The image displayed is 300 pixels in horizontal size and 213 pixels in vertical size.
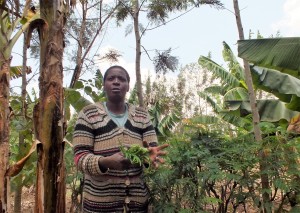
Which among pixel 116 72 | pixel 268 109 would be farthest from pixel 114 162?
pixel 268 109

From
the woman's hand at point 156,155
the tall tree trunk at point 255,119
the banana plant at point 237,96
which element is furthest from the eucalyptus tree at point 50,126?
the banana plant at point 237,96

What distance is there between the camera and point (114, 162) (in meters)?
1.68

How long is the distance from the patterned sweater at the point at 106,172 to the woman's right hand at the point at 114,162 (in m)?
0.09

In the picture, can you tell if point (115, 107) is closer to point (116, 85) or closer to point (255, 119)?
point (116, 85)

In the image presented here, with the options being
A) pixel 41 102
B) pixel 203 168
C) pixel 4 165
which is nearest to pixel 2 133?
pixel 4 165

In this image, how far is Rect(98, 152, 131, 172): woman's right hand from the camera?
1.68 m

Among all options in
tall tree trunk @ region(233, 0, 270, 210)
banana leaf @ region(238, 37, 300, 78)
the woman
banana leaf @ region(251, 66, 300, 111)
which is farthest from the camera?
banana leaf @ region(251, 66, 300, 111)

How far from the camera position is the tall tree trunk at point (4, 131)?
2.14 meters

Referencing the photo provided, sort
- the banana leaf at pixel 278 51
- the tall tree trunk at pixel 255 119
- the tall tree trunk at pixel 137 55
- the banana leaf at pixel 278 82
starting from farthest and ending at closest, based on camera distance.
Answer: the tall tree trunk at pixel 137 55
the banana leaf at pixel 278 82
the banana leaf at pixel 278 51
the tall tree trunk at pixel 255 119

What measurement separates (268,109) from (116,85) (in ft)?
14.9

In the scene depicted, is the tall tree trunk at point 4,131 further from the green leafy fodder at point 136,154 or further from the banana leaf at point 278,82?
the banana leaf at point 278,82

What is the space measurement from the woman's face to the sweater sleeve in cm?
19

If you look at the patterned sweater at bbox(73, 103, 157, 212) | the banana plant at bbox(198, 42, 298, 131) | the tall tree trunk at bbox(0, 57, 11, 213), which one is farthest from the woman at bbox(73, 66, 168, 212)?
the banana plant at bbox(198, 42, 298, 131)

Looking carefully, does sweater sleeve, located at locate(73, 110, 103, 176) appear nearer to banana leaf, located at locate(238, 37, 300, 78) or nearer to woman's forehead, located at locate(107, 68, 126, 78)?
woman's forehead, located at locate(107, 68, 126, 78)
